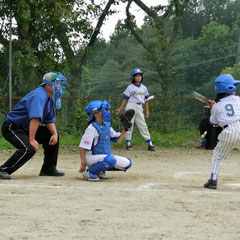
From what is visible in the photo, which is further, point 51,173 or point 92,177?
point 51,173

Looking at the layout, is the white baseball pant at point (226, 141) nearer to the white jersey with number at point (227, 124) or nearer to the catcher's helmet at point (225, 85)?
the white jersey with number at point (227, 124)

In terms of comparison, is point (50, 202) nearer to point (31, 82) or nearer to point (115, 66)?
point (31, 82)

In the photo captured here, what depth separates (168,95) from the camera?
52.0 feet

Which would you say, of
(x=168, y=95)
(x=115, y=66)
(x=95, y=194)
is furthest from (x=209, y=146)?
(x=115, y=66)

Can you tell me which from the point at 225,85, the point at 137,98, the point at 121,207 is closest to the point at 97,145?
the point at 225,85

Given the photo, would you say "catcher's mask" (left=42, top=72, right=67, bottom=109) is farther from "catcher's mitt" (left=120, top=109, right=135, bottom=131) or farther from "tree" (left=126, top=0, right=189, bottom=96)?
"tree" (left=126, top=0, right=189, bottom=96)

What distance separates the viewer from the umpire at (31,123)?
23.1 ft

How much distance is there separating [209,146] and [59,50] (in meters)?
4.68

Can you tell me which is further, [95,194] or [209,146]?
[209,146]

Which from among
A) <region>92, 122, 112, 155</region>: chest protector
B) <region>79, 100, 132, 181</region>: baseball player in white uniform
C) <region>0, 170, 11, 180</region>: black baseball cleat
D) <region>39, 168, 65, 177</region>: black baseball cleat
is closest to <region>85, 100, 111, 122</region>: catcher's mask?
<region>79, 100, 132, 181</region>: baseball player in white uniform

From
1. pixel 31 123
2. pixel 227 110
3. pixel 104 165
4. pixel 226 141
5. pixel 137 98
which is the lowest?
pixel 104 165

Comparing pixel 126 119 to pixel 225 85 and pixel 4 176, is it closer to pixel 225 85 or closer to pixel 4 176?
pixel 225 85

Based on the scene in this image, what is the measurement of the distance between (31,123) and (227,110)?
2.51 meters

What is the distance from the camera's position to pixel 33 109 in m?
6.97
